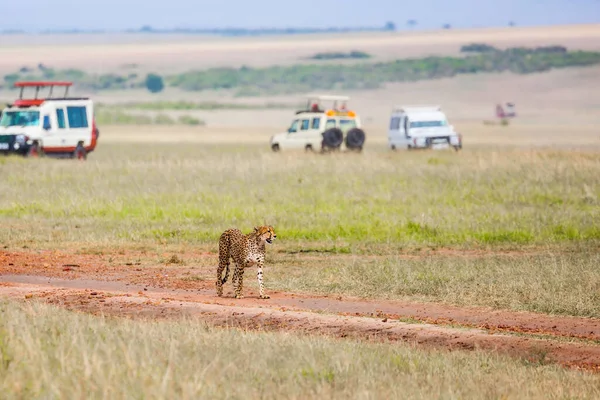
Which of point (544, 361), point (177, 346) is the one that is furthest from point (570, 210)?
point (177, 346)

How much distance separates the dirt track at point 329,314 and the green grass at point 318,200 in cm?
479

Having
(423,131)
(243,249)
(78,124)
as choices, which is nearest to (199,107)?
(423,131)

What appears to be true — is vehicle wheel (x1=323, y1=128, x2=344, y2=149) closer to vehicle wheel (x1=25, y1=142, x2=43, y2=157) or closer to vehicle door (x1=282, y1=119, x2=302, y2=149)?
vehicle door (x1=282, y1=119, x2=302, y2=149)

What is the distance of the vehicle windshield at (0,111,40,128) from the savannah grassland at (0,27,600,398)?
132 inches

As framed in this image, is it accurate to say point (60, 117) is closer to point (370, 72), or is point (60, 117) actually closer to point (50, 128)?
point (50, 128)

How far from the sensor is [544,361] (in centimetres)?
1146

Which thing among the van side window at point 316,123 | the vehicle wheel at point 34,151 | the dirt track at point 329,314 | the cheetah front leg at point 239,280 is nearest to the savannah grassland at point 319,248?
the dirt track at point 329,314

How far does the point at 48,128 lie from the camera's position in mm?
40375

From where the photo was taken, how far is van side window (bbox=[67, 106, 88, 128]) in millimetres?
40875

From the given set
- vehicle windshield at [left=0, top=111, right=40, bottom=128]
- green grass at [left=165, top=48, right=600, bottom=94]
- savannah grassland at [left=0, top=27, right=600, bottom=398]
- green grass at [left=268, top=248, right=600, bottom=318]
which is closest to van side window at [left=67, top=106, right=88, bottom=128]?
vehicle windshield at [left=0, top=111, right=40, bottom=128]

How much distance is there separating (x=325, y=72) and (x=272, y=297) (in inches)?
5382

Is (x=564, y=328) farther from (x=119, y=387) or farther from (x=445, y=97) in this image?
(x=445, y=97)

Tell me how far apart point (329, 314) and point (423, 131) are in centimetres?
3275

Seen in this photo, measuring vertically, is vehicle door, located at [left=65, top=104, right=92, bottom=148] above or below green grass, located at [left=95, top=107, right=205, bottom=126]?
above
